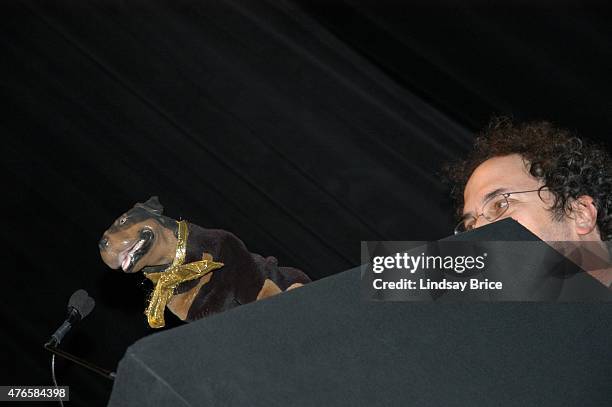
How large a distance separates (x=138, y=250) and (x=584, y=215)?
973 millimetres

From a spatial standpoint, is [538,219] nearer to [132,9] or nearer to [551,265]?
[551,265]

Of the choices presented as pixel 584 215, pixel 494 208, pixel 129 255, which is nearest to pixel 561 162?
pixel 584 215

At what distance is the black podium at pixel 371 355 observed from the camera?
0.63 meters

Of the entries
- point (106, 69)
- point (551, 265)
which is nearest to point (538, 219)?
point (551, 265)

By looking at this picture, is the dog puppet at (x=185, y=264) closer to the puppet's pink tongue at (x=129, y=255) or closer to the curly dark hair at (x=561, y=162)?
the puppet's pink tongue at (x=129, y=255)

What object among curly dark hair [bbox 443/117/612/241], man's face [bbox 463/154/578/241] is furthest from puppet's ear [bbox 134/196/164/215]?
curly dark hair [bbox 443/117/612/241]

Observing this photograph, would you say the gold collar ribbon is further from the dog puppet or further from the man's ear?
the man's ear

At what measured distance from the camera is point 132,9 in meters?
2.33

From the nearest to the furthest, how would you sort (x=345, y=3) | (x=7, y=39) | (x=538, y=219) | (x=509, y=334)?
(x=509, y=334), (x=538, y=219), (x=345, y=3), (x=7, y=39)

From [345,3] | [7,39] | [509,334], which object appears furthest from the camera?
[7,39]

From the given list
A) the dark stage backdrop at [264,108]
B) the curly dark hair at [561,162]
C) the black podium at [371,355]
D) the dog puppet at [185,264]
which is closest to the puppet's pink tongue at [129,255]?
the dog puppet at [185,264]

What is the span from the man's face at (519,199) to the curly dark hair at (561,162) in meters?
0.02

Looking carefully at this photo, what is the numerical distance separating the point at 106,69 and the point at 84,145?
234mm

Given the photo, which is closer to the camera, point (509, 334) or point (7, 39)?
point (509, 334)
